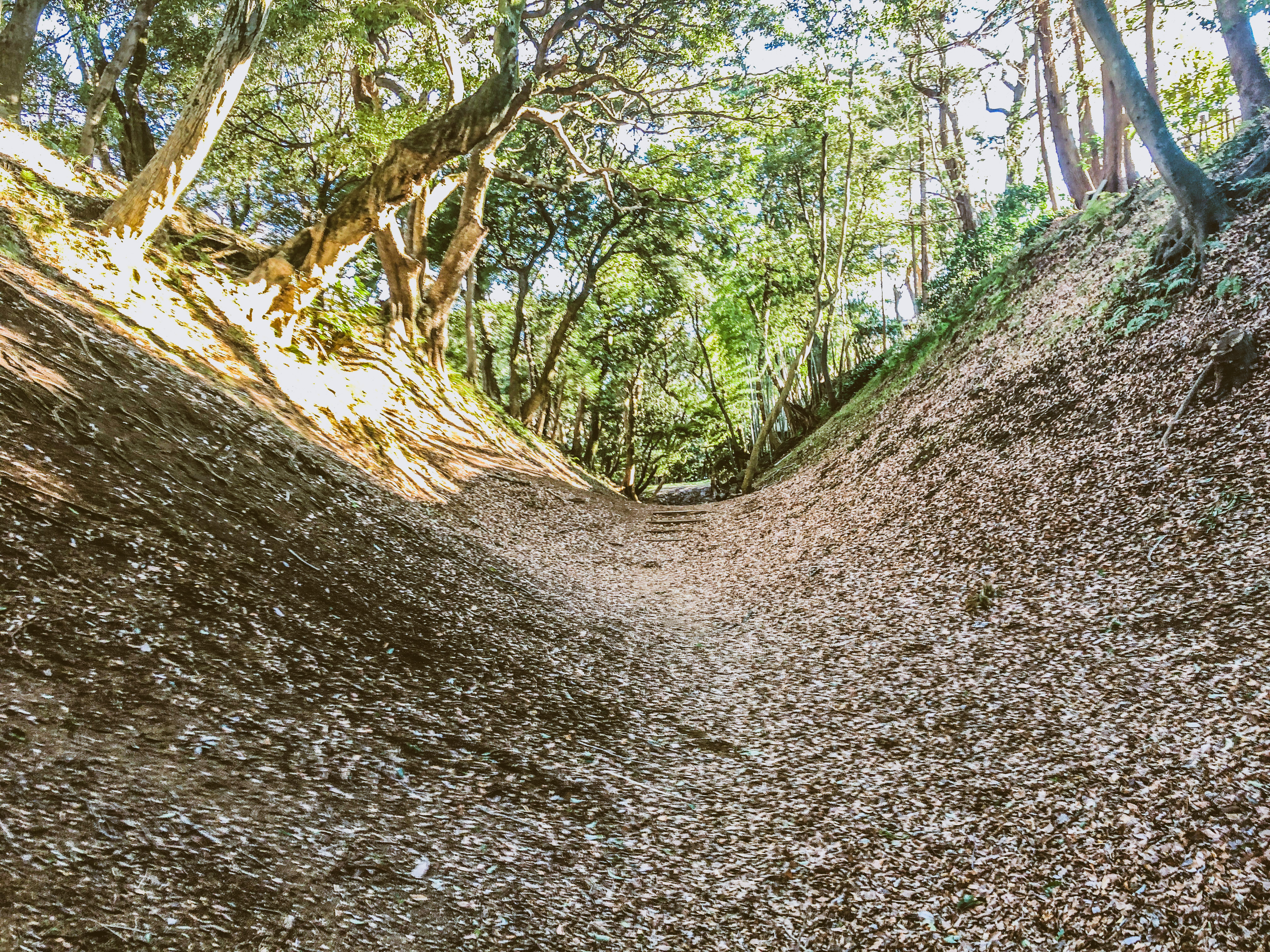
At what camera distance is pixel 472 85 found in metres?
16.1

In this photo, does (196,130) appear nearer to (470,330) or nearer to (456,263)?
(456,263)

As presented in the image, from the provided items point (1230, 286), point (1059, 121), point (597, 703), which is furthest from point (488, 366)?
point (1230, 286)

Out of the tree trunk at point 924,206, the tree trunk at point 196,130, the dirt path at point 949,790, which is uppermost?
the tree trunk at point 924,206

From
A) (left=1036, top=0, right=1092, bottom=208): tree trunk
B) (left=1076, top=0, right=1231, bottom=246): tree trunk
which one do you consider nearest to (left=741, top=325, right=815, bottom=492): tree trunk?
(left=1036, top=0, right=1092, bottom=208): tree trunk

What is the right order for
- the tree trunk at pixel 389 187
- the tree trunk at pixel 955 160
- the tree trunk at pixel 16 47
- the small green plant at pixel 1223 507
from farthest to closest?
the tree trunk at pixel 955 160 < the tree trunk at pixel 16 47 < the tree trunk at pixel 389 187 < the small green plant at pixel 1223 507

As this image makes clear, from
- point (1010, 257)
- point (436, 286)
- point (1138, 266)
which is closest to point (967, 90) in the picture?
point (1010, 257)

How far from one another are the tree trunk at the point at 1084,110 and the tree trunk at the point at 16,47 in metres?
19.1

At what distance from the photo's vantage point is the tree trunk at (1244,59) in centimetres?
1039

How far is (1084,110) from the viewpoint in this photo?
18.2 meters

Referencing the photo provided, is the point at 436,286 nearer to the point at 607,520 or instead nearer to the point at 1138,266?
the point at 607,520

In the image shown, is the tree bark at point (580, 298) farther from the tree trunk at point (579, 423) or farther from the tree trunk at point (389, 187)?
the tree trunk at point (389, 187)

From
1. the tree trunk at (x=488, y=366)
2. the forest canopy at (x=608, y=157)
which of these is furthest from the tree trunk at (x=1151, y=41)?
the tree trunk at (x=488, y=366)

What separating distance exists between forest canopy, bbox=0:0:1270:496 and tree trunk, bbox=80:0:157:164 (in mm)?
76

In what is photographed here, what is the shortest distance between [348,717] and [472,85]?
1560 centimetres
